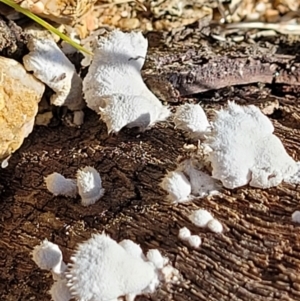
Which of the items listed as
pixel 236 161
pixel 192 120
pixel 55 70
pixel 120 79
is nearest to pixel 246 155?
pixel 236 161

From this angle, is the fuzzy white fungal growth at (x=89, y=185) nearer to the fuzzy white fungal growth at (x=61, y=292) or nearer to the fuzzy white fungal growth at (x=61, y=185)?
the fuzzy white fungal growth at (x=61, y=185)

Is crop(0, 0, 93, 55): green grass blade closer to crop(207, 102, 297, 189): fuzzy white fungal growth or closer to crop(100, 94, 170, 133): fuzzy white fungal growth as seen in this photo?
crop(100, 94, 170, 133): fuzzy white fungal growth

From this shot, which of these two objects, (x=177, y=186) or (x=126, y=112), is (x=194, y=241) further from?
(x=126, y=112)

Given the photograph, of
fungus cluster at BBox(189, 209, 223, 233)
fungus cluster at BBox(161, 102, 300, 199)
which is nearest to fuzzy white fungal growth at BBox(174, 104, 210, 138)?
fungus cluster at BBox(161, 102, 300, 199)

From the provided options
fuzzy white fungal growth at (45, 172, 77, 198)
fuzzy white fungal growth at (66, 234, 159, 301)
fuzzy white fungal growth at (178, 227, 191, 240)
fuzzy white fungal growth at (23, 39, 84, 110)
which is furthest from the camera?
fuzzy white fungal growth at (23, 39, 84, 110)

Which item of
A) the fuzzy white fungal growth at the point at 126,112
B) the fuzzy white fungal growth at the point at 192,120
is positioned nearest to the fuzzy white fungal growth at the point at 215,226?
the fuzzy white fungal growth at the point at 192,120

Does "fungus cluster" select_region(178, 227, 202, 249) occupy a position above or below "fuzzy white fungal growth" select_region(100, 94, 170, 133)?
below

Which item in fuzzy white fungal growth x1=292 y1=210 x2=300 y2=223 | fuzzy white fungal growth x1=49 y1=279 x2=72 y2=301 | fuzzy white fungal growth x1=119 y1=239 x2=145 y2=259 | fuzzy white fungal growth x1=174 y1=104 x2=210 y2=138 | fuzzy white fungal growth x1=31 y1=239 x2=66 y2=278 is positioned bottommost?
fuzzy white fungal growth x1=49 y1=279 x2=72 y2=301
